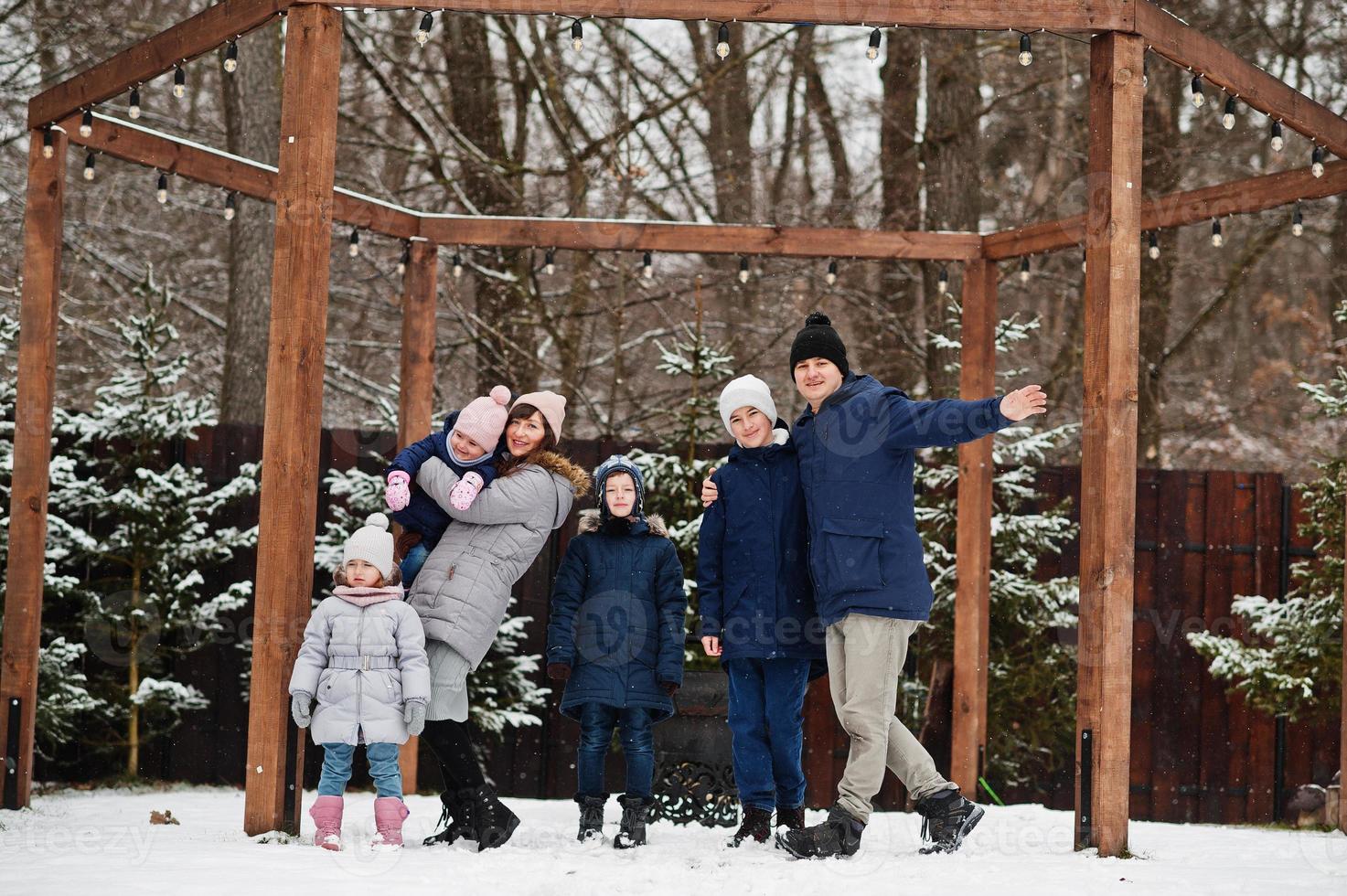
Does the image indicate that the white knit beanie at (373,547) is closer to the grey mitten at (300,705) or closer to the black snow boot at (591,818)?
the grey mitten at (300,705)

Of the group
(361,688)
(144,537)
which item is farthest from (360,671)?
(144,537)

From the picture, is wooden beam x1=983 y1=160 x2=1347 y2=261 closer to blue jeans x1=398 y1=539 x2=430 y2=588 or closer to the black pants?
blue jeans x1=398 y1=539 x2=430 y2=588

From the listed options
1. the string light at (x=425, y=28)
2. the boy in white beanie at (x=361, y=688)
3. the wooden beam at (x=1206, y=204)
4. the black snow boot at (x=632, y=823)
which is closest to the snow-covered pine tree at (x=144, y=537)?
the boy in white beanie at (x=361, y=688)

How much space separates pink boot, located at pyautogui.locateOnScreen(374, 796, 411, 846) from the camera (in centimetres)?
452

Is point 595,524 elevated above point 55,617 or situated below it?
above

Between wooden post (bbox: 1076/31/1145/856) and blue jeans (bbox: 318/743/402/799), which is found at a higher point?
wooden post (bbox: 1076/31/1145/856)

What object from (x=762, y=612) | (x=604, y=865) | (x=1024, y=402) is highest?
Result: (x=1024, y=402)

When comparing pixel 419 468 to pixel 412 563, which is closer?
pixel 419 468

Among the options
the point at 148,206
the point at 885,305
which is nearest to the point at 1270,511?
the point at 885,305

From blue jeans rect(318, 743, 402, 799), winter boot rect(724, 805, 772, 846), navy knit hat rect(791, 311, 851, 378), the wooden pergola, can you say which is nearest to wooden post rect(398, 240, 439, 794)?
the wooden pergola

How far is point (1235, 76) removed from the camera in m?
5.07

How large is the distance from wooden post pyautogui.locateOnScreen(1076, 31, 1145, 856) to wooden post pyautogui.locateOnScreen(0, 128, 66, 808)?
165 inches

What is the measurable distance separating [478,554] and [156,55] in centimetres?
232

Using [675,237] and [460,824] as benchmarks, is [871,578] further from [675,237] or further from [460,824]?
[675,237]
